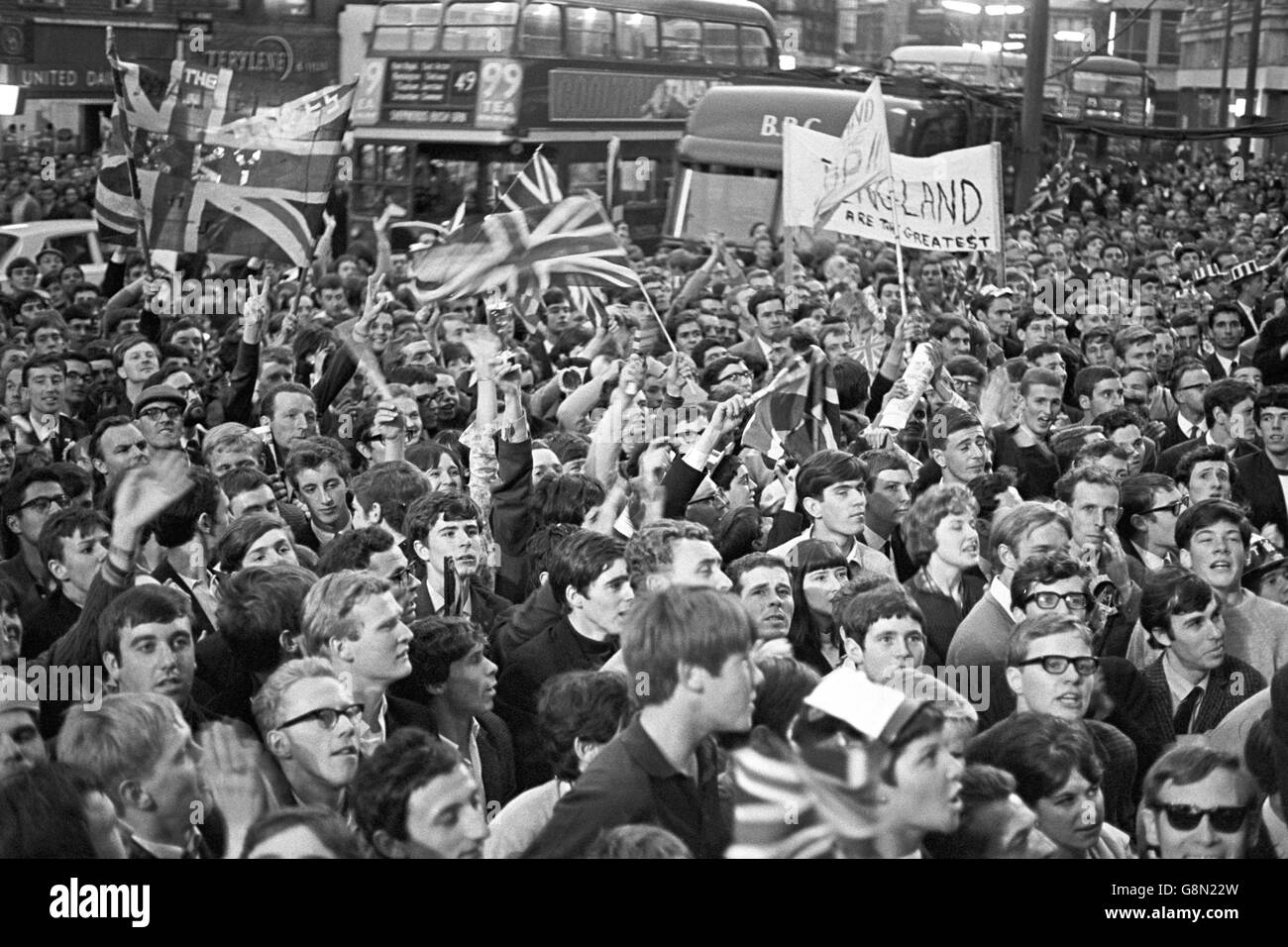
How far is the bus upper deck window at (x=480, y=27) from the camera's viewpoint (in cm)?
2003

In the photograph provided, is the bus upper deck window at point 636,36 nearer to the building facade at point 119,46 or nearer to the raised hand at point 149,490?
the building facade at point 119,46

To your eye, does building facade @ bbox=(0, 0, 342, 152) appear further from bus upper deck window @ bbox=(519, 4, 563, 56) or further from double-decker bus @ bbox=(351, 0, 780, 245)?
bus upper deck window @ bbox=(519, 4, 563, 56)

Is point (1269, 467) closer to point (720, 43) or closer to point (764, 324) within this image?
point (764, 324)

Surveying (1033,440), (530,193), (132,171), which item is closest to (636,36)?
(132,171)

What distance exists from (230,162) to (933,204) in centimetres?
413

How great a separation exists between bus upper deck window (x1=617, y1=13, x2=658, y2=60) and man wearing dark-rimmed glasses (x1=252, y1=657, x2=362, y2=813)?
17.6 meters

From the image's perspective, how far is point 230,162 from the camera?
33.6 ft

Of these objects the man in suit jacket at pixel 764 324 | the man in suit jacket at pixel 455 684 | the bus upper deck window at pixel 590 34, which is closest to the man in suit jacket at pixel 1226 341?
the man in suit jacket at pixel 764 324

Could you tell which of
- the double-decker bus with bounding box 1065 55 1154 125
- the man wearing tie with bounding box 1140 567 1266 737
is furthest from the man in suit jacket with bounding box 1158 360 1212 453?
the double-decker bus with bounding box 1065 55 1154 125

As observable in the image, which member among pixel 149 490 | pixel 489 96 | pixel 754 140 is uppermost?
pixel 489 96

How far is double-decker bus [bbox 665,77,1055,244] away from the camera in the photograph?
763 inches

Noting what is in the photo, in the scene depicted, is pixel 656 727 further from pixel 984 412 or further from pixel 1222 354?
pixel 1222 354

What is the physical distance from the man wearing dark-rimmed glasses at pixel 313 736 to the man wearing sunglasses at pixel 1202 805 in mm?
1703
